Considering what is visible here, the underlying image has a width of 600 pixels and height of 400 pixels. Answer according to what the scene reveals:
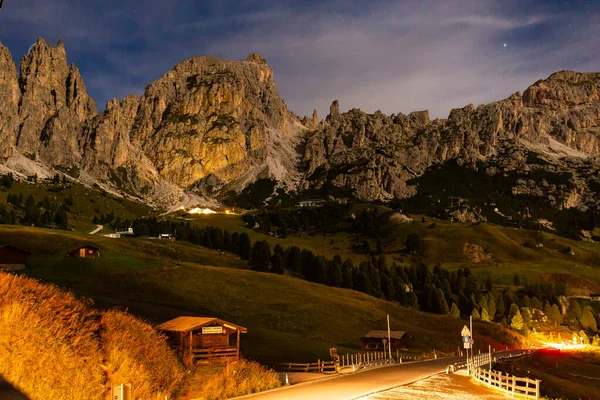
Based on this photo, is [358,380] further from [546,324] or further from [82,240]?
[546,324]

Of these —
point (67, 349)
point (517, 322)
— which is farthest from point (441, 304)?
point (67, 349)

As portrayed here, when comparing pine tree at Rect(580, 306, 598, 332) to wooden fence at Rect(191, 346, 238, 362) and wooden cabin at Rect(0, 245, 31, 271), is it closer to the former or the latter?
wooden fence at Rect(191, 346, 238, 362)

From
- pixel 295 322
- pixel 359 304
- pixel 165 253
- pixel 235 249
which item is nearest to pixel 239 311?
pixel 295 322

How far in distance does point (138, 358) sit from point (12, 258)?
281 ft

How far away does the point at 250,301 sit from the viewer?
305 feet

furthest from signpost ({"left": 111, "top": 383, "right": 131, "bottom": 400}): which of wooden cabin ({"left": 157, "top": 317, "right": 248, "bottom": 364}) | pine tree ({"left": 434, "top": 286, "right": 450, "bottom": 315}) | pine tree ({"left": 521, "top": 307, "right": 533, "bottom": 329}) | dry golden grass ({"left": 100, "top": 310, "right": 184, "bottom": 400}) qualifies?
pine tree ({"left": 521, "top": 307, "right": 533, "bottom": 329})

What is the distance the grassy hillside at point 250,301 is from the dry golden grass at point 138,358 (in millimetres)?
33333

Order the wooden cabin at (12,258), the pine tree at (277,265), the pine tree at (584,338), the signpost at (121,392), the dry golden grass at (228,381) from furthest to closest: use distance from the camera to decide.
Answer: the pine tree at (277,265)
the pine tree at (584,338)
the wooden cabin at (12,258)
the dry golden grass at (228,381)
the signpost at (121,392)

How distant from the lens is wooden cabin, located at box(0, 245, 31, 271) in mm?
93750

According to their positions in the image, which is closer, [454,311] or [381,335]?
[381,335]

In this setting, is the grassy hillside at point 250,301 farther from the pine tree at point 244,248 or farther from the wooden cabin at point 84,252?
the pine tree at point 244,248

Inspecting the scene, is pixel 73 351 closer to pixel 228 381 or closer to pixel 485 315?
pixel 228 381

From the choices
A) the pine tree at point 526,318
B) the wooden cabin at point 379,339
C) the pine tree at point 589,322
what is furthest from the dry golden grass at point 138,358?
the pine tree at point 589,322

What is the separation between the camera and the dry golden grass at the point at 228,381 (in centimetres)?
2844
